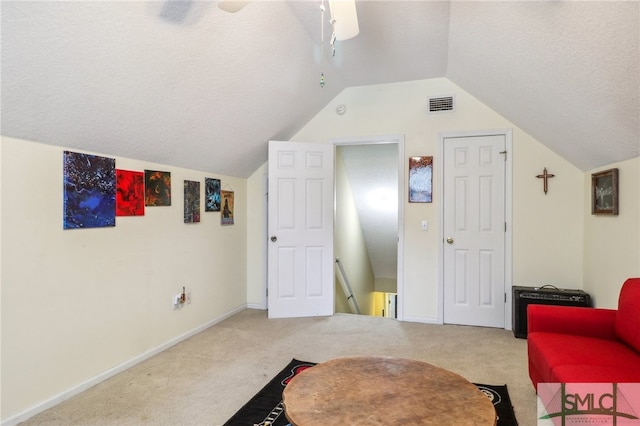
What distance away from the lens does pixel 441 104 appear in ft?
13.0

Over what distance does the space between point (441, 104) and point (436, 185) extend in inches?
36.0

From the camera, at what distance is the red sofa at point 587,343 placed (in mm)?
1665

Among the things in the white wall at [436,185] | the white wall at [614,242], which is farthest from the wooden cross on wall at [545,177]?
the white wall at [614,242]

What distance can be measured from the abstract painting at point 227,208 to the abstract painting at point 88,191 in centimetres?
152

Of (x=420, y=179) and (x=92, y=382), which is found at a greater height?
(x=420, y=179)

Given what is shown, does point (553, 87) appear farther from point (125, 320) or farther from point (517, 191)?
point (125, 320)

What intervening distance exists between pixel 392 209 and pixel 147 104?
168 inches

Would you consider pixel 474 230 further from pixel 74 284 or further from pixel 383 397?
pixel 74 284

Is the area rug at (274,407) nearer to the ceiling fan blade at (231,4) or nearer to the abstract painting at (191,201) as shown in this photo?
the abstract painting at (191,201)

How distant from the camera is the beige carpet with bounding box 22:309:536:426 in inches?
85.4

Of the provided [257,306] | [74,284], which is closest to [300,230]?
[257,306]

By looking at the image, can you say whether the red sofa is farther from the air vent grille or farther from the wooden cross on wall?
the air vent grille

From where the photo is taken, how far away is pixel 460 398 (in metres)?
1.46

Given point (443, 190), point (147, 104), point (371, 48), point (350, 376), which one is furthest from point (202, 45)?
point (443, 190)
